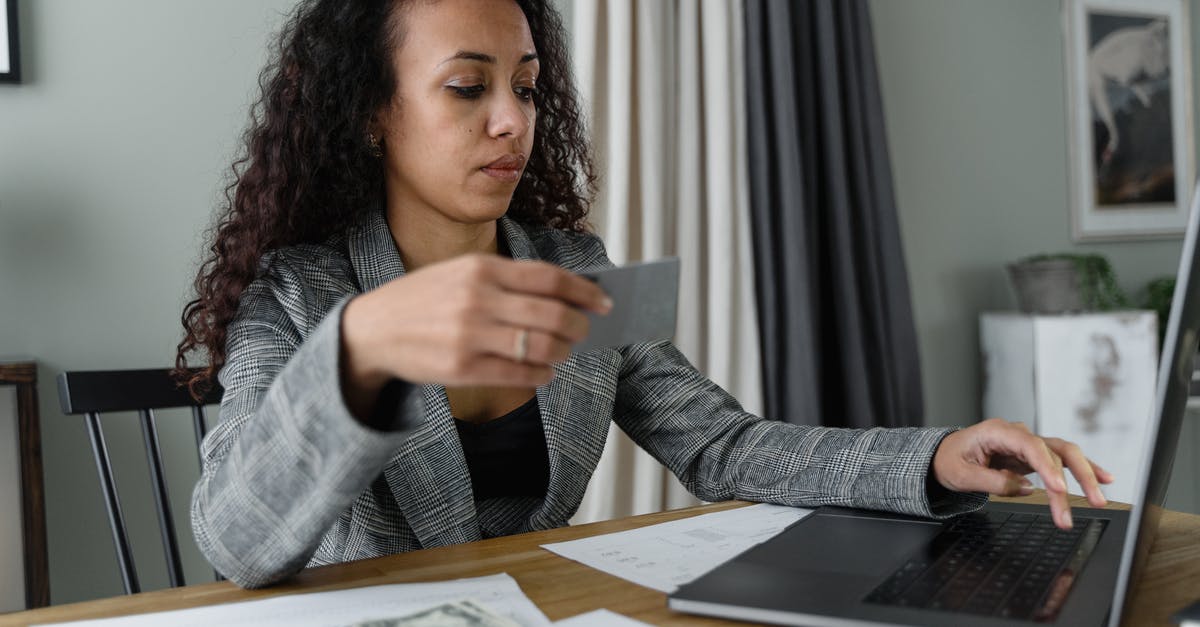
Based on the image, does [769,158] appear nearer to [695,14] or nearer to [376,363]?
[695,14]

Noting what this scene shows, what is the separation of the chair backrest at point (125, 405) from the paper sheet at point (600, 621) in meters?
0.71

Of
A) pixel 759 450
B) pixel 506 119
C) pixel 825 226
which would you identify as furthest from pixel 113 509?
pixel 825 226

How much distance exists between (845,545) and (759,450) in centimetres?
32

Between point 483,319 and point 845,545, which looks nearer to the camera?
point 483,319

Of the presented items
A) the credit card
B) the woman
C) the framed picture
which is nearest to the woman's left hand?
the woman

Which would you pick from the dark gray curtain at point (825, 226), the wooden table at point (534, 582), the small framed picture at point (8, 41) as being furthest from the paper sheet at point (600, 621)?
the dark gray curtain at point (825, 226)

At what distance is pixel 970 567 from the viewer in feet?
2.63

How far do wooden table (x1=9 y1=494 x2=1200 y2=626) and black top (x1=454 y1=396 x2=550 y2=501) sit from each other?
0.23 metres

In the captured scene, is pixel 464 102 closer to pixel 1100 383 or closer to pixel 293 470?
pixel 293 470

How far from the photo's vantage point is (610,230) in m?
2.48

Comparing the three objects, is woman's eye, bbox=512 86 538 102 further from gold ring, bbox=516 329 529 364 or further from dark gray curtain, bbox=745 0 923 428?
dark gray curtain, bbox=745 0 923 428

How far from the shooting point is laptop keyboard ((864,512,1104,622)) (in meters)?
0.70

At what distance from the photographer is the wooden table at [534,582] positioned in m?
0.76

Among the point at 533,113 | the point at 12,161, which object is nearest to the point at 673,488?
the point at 533,113
